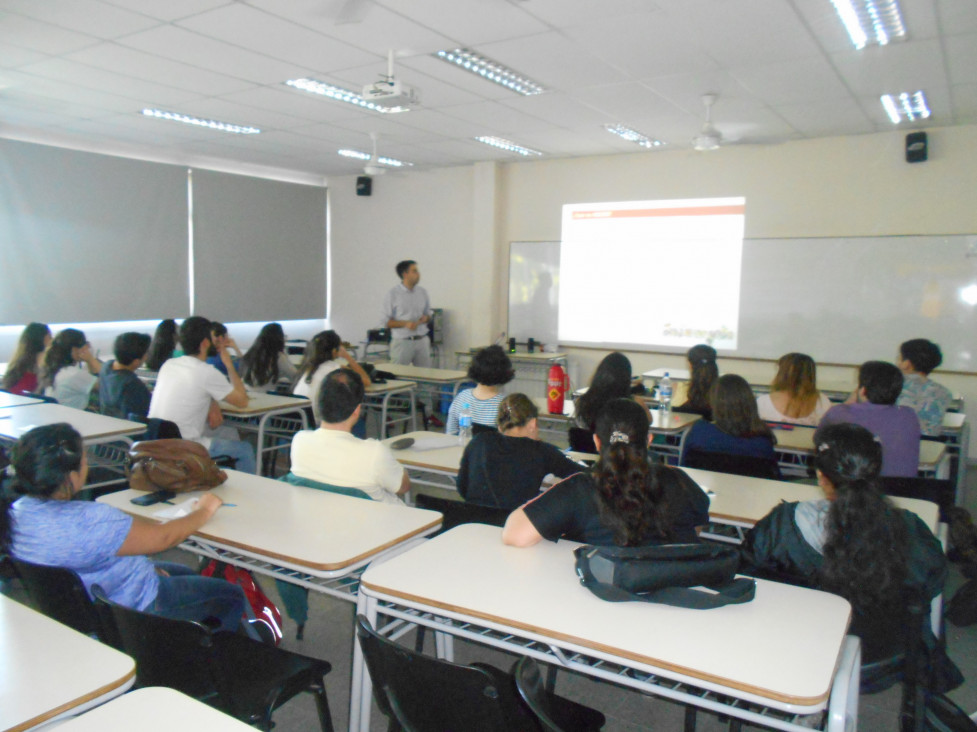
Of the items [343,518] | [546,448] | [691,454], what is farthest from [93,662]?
[691,454]

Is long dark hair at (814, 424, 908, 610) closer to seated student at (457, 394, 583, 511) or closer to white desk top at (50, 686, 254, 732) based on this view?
seated student at (457, 394, 583, 511)

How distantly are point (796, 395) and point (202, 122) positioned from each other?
556 centimetres

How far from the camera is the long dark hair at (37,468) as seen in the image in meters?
1.69

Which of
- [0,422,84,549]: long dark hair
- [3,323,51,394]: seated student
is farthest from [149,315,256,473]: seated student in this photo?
[0,422,84,549]: long dark hair

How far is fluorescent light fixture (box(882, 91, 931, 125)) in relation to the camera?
4938 millimetres

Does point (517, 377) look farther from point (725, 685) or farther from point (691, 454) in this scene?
point (725, 685)

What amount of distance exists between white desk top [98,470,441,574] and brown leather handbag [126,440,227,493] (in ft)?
0.16

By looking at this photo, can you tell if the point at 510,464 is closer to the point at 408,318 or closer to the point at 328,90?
the point at 328,90

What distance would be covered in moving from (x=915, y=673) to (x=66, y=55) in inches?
211

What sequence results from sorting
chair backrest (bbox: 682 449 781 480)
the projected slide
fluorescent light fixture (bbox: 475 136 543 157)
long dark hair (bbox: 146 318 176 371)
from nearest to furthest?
chair backrest (bbox: 682 449 781 480) → long dark hair (bbox: 146 318 176 371) → fluorescent light fixture (bbox: 475 136 543 157) → the projected slide

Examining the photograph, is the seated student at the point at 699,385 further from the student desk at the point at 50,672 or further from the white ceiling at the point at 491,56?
the student desk at the point at 50,672

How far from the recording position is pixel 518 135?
647 cm

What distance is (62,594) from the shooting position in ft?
5.63

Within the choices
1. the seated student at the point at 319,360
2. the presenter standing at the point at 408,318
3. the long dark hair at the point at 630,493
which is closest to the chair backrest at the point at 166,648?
the long dark hair at the point at 630,493
